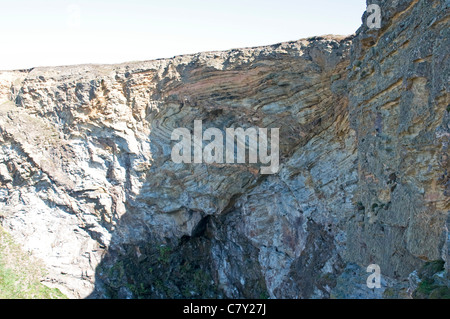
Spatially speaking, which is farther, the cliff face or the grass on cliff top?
the grass on cliff top

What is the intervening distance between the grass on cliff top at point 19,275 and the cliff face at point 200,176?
1.62ft

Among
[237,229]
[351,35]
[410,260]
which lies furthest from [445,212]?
[237,229]

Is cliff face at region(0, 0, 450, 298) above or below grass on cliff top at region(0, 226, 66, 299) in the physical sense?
above

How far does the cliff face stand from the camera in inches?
564

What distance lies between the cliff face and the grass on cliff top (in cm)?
49

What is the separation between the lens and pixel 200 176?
18812mm

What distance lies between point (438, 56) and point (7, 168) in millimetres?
18117

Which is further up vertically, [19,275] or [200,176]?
[200,176]

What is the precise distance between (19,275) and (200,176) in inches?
323

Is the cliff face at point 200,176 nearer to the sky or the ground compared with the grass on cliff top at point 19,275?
nearer to the sky

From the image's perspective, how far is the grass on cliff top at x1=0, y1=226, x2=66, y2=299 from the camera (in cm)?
1698

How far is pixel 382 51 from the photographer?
36.6 ft

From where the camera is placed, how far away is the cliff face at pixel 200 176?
47.0 ft

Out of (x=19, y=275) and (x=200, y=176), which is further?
(x=200, y=176)
